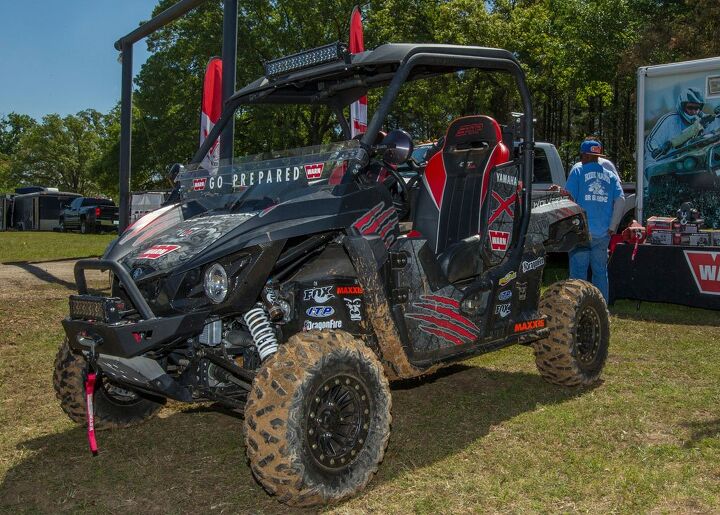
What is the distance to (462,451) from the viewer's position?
15.4 feet

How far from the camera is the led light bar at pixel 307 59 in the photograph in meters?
4.68

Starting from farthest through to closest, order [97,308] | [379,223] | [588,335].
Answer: [588,335]
[379,223]
[97,308]

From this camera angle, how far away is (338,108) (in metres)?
5.83

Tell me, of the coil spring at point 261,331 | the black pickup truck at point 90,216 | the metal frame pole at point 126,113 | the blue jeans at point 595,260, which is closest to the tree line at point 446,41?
the black pickup truck at point 90,216

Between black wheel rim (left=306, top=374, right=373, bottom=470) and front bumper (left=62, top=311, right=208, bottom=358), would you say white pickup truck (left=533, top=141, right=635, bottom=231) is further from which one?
front bumper (left=62, top=311, right=208, bottom=358)

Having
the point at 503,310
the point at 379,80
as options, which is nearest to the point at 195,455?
the point at 503,310

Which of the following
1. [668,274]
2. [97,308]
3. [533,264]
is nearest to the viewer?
[97,308]

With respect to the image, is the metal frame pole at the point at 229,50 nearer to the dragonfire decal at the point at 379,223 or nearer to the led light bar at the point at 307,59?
the led light bar at the point at 307,59

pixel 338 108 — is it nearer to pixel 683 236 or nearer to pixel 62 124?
pixel 683 236

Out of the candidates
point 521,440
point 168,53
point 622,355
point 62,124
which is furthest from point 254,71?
point 62,124

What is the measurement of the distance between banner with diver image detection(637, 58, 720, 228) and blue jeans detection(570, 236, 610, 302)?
2.79m

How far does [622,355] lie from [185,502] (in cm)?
473

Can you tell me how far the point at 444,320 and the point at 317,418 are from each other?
1.30 metres

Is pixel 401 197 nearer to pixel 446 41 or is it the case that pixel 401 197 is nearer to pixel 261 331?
pixel 261 331
